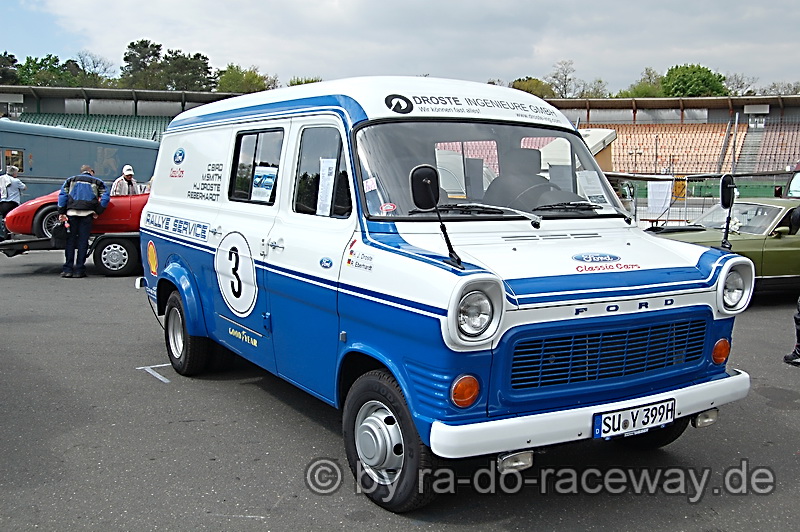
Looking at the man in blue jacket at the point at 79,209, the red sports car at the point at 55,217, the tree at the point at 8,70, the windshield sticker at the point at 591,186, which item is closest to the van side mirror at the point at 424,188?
the windshield sticker at the point at 591,186

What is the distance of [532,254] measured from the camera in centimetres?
427

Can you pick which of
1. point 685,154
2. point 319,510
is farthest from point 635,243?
point 685,154

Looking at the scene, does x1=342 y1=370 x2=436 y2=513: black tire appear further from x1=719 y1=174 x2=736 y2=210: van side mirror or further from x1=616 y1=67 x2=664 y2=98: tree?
x1=616 y1=67 x2=664 y2=98: tree

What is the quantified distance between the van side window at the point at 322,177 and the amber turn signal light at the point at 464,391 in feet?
4.63

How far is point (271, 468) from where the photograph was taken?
15.9ft

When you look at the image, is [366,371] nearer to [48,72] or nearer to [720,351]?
[720,351]

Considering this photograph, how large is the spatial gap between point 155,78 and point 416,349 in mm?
86748

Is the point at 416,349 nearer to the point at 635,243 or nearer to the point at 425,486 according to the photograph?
the point at 425,486

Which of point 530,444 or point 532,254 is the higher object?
point 532,254

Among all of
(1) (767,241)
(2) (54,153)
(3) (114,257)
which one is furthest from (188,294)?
(2) (54,153)

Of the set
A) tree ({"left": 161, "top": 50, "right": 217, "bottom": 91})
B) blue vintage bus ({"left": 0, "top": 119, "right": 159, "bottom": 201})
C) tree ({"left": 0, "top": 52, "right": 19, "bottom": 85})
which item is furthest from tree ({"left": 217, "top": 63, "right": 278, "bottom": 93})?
blue vintage bus ({"left": 0, "top": 119, "right": 159, "bottom": 201})

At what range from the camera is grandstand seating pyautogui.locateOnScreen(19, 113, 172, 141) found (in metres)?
43.1

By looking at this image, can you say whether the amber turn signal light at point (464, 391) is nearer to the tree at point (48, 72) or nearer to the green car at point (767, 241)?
the green car at point (767, 241)

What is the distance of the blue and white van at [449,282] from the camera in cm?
374
